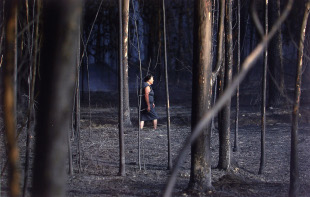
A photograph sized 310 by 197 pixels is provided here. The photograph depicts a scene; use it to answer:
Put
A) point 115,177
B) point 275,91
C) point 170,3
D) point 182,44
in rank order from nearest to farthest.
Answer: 1. point 115,177
2. point 275,91
3. point 170,3
4. point 182,44

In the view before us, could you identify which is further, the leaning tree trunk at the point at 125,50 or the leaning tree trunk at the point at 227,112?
the leaning tree trunk at the point at 125,50

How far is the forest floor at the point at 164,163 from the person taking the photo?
6.67 metres

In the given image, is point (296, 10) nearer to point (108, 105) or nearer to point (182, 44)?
point (108, 105)

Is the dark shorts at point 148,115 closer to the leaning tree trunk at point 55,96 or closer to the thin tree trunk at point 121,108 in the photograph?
the thin tree trunk at point 121,108

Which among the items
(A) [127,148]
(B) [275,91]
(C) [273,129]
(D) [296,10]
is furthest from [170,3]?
(A) [127,148]

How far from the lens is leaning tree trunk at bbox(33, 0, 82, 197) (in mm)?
1663

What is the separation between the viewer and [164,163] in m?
8.94

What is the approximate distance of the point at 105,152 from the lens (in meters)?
9.91

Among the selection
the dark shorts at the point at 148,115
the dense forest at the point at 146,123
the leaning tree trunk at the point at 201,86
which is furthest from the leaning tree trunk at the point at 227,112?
the dark shorts at the point at 148,115

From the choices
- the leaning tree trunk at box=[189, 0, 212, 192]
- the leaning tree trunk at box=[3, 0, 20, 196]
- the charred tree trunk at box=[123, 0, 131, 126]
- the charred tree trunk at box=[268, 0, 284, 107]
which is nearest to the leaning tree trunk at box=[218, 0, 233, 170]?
the leaning tree trunk at box=[189, 0, 212, 192]

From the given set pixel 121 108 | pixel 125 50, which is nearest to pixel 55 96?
pixel 121 108

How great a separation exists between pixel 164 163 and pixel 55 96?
7392mm

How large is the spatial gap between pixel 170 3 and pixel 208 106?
1040 inches

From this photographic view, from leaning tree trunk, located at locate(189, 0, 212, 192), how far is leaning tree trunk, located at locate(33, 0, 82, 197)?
455 centimetres
